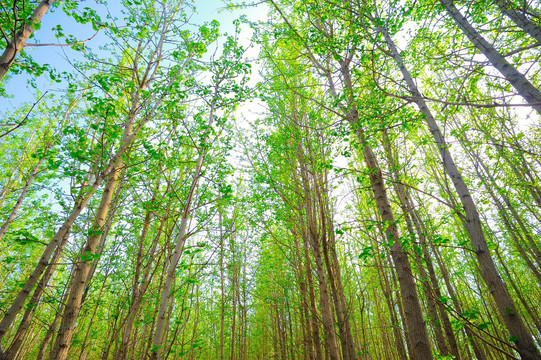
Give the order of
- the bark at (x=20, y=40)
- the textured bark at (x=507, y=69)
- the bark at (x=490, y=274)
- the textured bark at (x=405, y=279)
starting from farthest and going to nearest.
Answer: the textured bark at (x=507, y=69) → the textured bark at (x=405, y=279) → the bark at (x=20, y=40) → the bark at (x=490, y=274)

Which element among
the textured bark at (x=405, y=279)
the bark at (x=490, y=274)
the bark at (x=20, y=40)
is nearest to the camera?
the bark at (x=490, y=274)

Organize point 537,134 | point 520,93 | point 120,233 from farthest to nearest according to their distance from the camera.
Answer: point 537,134
point 120,233
point 520,93

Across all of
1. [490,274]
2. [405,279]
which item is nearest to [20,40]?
[405,279]

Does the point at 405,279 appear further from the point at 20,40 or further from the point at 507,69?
the point at 20,40

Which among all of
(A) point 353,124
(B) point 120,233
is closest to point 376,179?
(A) point 353,124

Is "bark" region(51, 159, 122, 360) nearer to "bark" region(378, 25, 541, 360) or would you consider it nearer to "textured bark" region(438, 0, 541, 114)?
"bark" region(378, 25, 541, 360)

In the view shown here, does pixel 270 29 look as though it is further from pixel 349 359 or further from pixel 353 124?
pixel 349 359

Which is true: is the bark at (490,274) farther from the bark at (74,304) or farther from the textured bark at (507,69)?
the bark at (74,304)

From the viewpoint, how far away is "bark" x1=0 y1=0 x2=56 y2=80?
98.5 inches

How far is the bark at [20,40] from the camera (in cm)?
250

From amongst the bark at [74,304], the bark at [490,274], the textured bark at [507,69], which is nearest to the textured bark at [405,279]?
the bark at [490,274]

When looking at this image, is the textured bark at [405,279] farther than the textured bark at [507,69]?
No

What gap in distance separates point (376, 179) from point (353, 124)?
3.15ft

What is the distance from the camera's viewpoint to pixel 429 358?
→ 2.65 m
